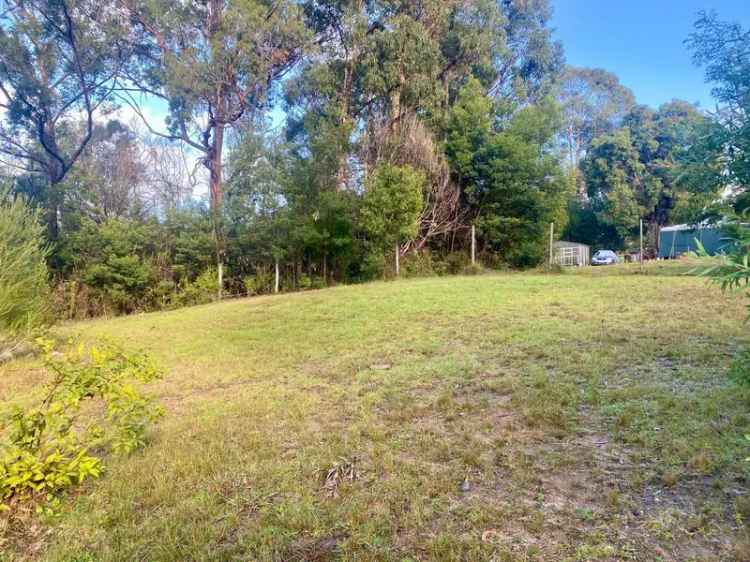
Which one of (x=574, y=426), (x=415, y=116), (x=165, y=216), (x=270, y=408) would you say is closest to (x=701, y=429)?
(x=574, y=426)

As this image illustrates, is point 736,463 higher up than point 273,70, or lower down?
lower down

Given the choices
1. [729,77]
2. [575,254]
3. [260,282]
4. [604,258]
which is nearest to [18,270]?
[729,77]

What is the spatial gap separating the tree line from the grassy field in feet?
22.0

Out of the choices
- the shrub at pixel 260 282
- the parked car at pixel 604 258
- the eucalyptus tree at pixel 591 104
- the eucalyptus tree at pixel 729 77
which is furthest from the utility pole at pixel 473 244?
the eucalyptus tree at pixel 591 104

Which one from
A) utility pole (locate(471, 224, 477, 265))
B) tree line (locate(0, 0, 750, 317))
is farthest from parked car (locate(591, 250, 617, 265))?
utility pole (locate(471, 224, 477, 265))

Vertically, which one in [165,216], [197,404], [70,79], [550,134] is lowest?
[197,404]

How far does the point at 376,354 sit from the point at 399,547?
2789 millimetres

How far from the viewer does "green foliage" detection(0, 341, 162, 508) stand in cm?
177

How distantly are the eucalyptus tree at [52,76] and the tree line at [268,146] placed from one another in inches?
1.5

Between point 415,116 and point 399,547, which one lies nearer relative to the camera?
point 399,547

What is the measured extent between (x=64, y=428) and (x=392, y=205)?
386 inches

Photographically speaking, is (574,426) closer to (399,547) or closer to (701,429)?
(701,429)

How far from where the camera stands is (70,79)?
11430mm

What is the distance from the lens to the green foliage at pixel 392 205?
11.2m
